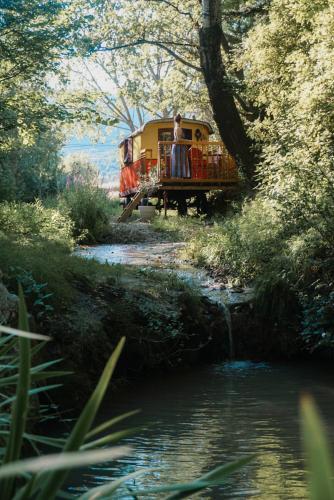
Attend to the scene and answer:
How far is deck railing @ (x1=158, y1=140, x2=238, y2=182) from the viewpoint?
768 inches

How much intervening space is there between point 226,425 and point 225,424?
0.04 metres

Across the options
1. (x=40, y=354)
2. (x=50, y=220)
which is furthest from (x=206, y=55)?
(x=40, y=354)

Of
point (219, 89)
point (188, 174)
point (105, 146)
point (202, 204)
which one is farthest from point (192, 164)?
point (105, 146)

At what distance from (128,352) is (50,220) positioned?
6.82 meters

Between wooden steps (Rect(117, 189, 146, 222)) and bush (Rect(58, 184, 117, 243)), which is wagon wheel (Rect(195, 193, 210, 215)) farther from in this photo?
bush (Rect(58, 184, 117, 243))

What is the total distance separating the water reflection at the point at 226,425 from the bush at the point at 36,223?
5460mm

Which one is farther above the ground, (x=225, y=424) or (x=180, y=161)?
(x=180, y=161)

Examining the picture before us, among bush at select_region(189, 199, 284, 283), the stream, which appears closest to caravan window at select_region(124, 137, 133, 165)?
bush at select_region(189, 199, 284, 283)

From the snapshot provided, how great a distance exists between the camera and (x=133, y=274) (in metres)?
9.56

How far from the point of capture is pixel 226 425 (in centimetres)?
607

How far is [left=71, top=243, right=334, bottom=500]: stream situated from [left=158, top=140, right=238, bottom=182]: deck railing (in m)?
10.1

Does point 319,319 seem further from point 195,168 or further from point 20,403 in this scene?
point 195,168

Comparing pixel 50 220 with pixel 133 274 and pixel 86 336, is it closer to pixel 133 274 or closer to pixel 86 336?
pixel 133 274

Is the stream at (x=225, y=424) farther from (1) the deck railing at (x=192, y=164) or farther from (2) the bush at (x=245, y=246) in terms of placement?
(1) the deck railing at (x=192, y=164)
